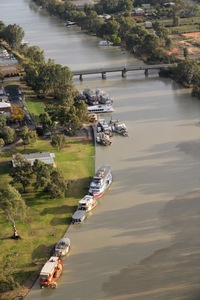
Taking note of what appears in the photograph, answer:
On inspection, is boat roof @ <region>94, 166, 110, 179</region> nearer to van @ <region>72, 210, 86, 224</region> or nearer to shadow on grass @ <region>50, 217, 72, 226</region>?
van @ <region>72, 210, 86, 224</region>

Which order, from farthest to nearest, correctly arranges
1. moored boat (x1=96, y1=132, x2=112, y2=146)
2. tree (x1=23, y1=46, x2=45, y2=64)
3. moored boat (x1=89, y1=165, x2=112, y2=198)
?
1. tree (x1=23, y1=46, x2=45, y2=64)
2. moored boat (x1=96, y1=132, x2=112, y2=146)
3. moored boat (x1=89, y1=165, x2=112, y2=198)

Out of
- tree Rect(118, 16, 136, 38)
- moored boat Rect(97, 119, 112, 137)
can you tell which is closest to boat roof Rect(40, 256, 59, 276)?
moored boat Rect(97, 119, 112, 137)

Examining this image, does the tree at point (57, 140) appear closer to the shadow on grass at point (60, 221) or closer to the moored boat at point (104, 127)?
the moored boat at point (104, 127)

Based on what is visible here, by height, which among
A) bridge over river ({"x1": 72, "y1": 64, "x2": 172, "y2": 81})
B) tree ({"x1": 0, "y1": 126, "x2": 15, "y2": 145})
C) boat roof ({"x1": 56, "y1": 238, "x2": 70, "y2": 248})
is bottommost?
boat roof ({"x1": 56, "y1": 238, "x2": 70, "y2": 248})

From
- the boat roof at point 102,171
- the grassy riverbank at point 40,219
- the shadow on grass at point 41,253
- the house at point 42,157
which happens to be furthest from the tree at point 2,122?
the shadow on grass at point 41,253

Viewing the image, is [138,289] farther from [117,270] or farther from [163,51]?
[163,51]

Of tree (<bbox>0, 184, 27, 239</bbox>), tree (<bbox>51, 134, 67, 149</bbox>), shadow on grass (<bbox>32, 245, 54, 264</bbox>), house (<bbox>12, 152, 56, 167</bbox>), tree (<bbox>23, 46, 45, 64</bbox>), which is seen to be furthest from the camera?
tree (<bbox>23, 46, 45, 64</bbox>)
